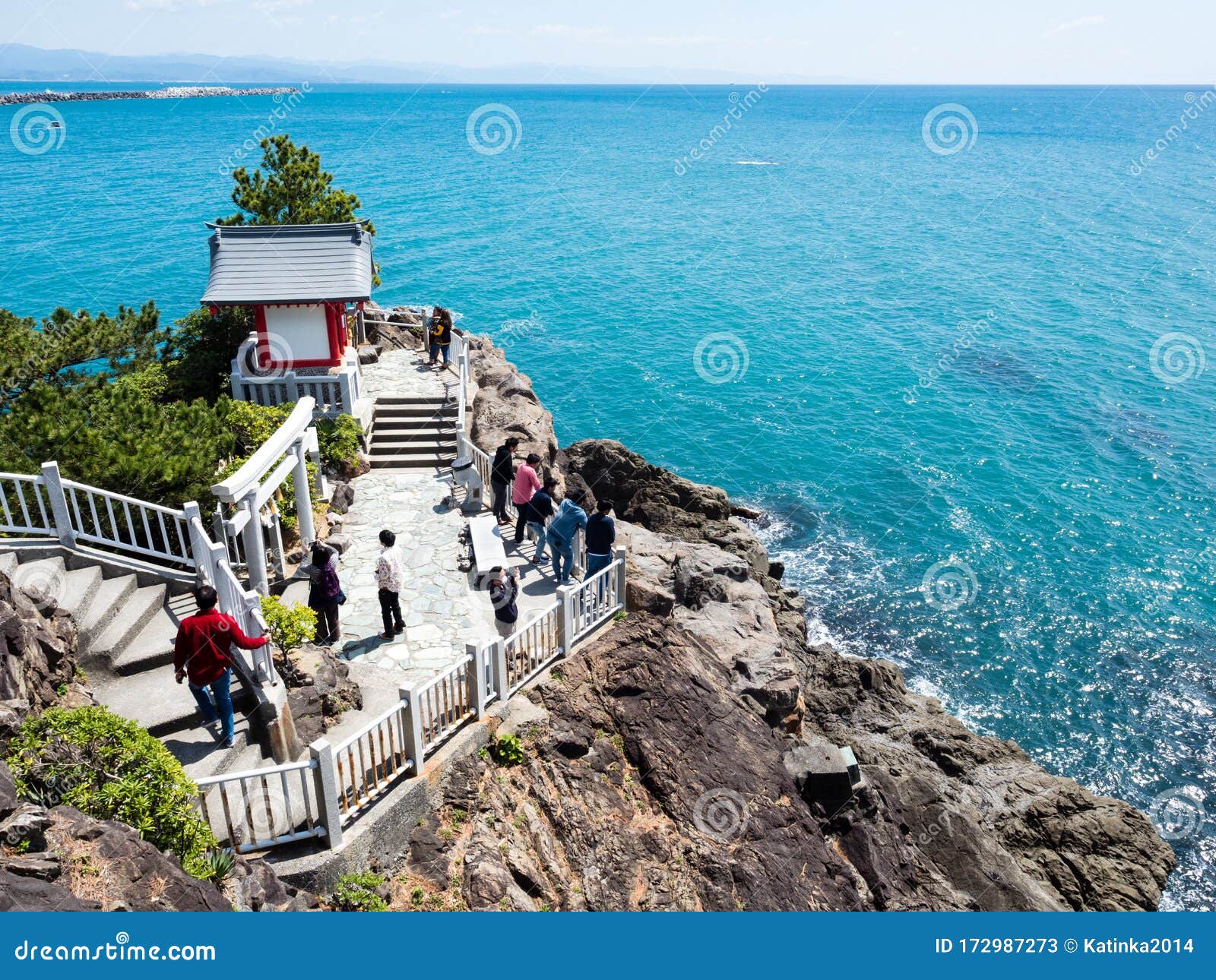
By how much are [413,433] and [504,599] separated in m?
9.18

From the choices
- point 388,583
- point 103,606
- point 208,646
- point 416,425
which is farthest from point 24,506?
point 416,425

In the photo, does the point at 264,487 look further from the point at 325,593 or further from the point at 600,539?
the point at 600,539

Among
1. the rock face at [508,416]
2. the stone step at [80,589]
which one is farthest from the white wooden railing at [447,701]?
the rock face at [508,416]

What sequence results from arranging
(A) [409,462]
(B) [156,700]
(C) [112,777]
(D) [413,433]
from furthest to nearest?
(D) [413,433], (A) [409,462], (B) [156,700], (C) [112,777]

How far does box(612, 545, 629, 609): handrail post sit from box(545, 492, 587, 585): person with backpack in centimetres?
84

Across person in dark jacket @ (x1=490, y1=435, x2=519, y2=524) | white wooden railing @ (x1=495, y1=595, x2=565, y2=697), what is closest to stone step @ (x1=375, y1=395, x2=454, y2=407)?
person in dark jacket @ (x1=490, y1=435, x2=519, y2=524)

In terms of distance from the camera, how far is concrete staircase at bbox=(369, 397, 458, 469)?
68.4 feet

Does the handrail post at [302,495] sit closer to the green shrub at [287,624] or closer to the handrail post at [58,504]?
the green shrub at [287,624]

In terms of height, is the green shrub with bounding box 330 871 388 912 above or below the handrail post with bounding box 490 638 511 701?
below

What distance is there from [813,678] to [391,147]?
4789 inches

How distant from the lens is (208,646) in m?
10.2

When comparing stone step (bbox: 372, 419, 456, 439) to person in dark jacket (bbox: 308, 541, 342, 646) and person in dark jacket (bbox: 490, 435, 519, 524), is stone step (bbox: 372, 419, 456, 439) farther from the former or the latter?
person in dark jacket (bbox: 308, 541, 342, 646)

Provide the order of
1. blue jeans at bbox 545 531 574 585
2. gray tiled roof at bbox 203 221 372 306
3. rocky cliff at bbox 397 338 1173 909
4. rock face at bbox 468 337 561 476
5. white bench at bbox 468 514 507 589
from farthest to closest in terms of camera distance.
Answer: rock face at bbox 468 337 561 476, gray tiled roof at bbox 203 221 372 306, blue jeans at bbox 545 531 574 585, white bench at bbox 468 514 507 589, rocky cliff at bbox 397 338 1173 909

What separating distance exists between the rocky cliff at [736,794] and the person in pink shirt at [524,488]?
2469 millimetres
